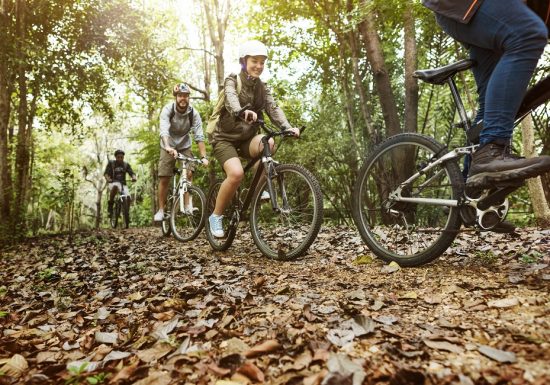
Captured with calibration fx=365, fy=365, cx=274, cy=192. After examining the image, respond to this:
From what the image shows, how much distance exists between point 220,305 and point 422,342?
1.23 m

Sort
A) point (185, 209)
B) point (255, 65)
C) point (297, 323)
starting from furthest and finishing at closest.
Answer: point (185, 209) → point (255, 65) → point (297, 323)

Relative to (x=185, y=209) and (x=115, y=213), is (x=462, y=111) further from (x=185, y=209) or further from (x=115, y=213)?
(x=115, y=213)

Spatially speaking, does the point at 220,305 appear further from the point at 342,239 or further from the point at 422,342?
the point at 342,239

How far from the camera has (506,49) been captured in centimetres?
230

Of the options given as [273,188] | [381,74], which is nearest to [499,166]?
[273,188]

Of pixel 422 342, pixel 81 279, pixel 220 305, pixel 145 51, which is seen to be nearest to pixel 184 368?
pixel 220 305

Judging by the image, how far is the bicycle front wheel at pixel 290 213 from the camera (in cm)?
355

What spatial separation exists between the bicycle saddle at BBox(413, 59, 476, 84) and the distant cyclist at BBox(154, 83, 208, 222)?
4090 millimetres

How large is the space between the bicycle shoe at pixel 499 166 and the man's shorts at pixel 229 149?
2.50 m

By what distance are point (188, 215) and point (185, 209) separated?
122 mm

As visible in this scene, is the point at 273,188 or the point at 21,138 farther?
the point at 21,138

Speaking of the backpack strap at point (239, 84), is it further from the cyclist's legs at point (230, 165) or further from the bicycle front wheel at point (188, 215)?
the bicycle front wheel at point (188, 215)

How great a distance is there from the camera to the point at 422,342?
1574mm

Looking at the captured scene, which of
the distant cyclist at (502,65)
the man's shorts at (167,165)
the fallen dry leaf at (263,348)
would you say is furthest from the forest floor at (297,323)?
the man's shorts at (167,165)
